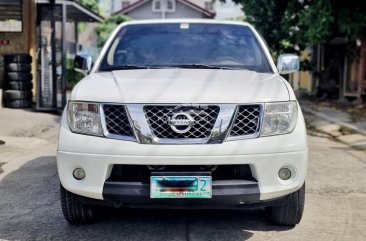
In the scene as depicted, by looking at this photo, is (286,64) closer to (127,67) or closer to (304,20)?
(127,67)

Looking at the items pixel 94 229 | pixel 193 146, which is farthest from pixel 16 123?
pixel 193 146

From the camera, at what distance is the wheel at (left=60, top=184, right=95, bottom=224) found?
4016 mm

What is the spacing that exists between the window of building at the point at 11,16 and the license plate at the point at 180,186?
404 inches

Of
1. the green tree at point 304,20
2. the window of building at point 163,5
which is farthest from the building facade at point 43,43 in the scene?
the window of building at point 163,5

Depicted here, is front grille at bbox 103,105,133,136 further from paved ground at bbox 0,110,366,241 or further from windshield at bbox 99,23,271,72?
windshield at bbox 99,23,271,72

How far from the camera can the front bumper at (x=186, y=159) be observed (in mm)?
3561

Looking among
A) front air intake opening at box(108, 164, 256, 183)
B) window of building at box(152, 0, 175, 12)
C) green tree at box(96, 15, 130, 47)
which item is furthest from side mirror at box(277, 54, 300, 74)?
window of building at box(152, 0, 175, 12)

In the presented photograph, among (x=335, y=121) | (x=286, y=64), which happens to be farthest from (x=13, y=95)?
(x=286, y=64)

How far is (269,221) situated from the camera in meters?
4.35

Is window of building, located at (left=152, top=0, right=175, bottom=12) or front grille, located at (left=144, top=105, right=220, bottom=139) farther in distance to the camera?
window of building, located at (left=152, top=0, right=175, bottom=12)

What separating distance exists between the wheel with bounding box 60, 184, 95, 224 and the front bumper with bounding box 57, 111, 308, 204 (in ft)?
0.80

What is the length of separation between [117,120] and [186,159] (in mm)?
573

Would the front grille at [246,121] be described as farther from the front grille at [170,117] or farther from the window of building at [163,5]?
the window of building at [163,5]

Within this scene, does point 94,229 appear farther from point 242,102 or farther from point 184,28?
point 184,28
